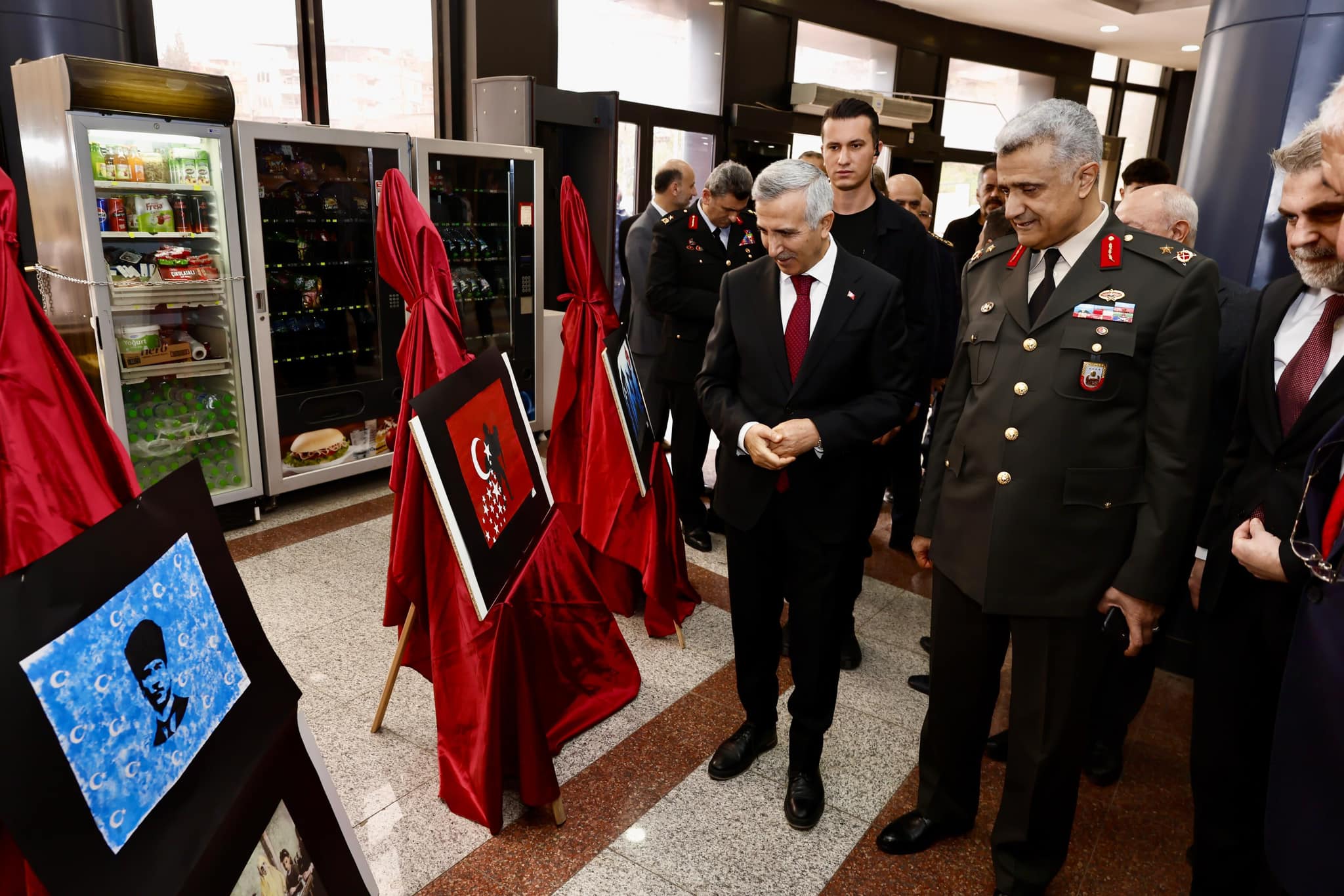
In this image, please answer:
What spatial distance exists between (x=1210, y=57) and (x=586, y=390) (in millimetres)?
2550

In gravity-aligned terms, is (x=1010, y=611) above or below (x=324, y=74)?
below

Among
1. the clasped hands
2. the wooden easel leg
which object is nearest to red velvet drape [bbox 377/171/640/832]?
the wooden easel leg

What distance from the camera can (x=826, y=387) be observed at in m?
2.08

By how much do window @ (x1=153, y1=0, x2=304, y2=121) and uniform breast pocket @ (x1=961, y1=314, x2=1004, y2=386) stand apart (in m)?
4.31

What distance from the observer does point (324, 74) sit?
5234mm

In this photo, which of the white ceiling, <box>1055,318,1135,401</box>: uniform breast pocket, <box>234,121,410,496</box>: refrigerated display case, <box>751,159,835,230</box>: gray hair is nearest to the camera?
<box>1055,318,1135,401</box>: uniform breast pocket

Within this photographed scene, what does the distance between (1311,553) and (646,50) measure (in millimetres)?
6945

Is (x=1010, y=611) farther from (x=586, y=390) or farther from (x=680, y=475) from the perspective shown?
(x=680, y=475)

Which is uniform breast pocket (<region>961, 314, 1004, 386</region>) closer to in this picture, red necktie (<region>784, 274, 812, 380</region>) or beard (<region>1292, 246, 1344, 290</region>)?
red necktie (<region>784, 274, 812, 380</region>)

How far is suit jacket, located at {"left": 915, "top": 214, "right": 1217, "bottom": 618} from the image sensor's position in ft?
5.35

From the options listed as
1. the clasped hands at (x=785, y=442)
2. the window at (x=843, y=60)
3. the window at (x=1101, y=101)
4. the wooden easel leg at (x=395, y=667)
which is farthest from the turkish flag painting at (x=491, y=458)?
the window at (x=1101, y=101)

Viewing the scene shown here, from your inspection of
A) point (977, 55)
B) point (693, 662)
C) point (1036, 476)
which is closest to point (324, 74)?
point (693, 662)

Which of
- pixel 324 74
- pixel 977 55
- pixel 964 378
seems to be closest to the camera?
pixel 964 378

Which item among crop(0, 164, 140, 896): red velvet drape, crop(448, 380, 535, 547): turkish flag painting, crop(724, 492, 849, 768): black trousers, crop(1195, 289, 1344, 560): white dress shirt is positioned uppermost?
crop(1195, 289, 1344, 560): white dress shirt
